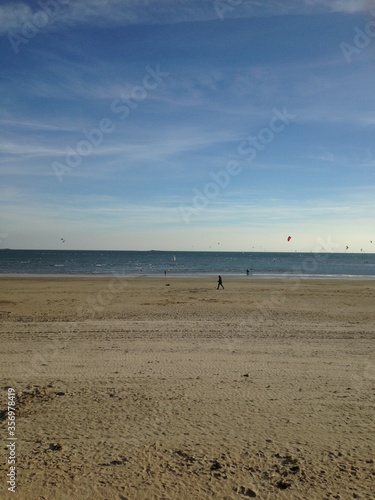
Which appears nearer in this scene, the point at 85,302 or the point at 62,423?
the point at 62,423

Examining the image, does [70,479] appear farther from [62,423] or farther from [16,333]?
[16,333]

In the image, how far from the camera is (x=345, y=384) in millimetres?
10367

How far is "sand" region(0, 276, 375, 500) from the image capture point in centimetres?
622

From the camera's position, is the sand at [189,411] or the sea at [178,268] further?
the sea at [178,268]

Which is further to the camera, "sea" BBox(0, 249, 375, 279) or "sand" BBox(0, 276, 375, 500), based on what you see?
"sea" BBox(0, 249, 375, 279)

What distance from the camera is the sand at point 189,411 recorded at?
20.4 feet

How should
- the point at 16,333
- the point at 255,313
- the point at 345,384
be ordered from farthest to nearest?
Result: the point at 255,313 → the point at 16,333 → the point at 345,384

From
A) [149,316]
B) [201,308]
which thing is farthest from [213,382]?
[201,308]

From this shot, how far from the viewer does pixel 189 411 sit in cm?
865

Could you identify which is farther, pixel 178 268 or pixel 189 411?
pixel 178 268

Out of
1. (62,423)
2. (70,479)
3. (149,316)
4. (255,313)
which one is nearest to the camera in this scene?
(70,479)

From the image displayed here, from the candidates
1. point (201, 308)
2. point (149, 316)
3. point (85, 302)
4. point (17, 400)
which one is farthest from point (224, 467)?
point (85, 302)

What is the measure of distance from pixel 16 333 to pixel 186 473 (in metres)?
12.2

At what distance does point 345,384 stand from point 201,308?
48.2ft
